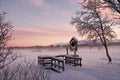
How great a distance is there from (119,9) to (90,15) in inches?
452

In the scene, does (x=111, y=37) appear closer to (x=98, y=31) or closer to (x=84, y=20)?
(x=98, y=31)

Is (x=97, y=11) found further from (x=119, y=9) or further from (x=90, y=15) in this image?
(x=119, y=9)

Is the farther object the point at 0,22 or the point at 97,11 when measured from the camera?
the point at 97,11

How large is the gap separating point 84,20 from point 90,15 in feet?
3.29

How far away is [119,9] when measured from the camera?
18.5 meters

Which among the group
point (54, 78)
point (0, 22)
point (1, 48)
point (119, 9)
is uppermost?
point (119, 9)

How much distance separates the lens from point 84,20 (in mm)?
29922

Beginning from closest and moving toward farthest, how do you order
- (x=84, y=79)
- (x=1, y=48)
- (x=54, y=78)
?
(x=1, y=48), (x=84, y=79), (x=54, y=78)

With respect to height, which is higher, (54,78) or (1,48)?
(1,48)

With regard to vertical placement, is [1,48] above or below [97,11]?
below

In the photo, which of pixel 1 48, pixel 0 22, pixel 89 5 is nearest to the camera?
pixel 1 48

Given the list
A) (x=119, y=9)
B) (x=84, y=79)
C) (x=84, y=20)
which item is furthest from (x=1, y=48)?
(x=84, y=20)

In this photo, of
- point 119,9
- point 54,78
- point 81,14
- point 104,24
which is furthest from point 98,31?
point 54,78

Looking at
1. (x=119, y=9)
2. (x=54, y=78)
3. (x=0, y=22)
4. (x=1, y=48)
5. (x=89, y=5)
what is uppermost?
(x=89, y=5)
